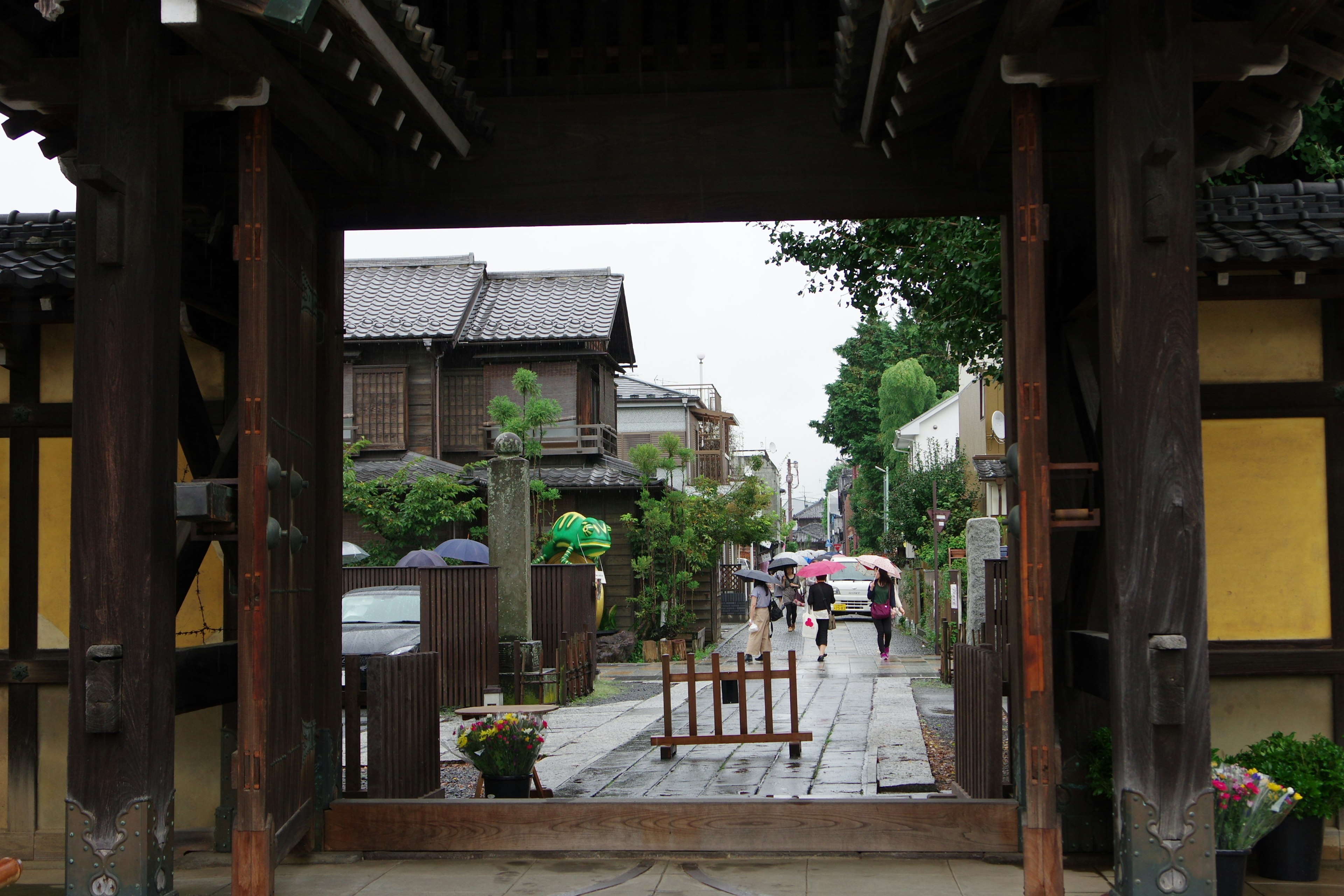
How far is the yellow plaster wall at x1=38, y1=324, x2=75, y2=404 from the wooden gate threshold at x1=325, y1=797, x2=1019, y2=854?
292cm

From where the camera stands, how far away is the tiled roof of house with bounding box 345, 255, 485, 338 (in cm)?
3017

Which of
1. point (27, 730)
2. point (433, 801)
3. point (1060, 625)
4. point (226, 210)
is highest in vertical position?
point (226, 210)

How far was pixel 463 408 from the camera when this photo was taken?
30.8 m

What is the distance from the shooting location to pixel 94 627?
17.5 feet

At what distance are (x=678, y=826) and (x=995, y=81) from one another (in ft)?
14.3

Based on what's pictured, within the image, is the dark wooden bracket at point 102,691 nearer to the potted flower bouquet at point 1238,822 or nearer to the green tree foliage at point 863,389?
the potted flower bouquet at point 1238,822

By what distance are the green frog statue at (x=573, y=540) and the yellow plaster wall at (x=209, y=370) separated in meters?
15.8

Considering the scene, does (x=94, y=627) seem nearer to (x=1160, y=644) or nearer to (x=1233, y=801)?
(x=1160, y=644)

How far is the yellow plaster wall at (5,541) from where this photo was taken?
7.29 metres

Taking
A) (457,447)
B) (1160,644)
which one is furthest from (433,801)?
(457,447)

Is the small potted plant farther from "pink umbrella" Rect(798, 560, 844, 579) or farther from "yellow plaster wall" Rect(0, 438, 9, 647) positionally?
"pink umbrella" Rect(798, 560, 844, 579)

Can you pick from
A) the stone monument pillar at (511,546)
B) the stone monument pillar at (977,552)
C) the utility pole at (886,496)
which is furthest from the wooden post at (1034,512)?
the utility pole at (886,496)

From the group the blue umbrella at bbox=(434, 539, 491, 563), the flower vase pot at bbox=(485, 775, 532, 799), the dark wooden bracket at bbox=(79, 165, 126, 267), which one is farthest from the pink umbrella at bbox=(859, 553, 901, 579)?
the dark wooden bracket at bbox=(79, 165, 126, 267)

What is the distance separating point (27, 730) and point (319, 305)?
2.97m
